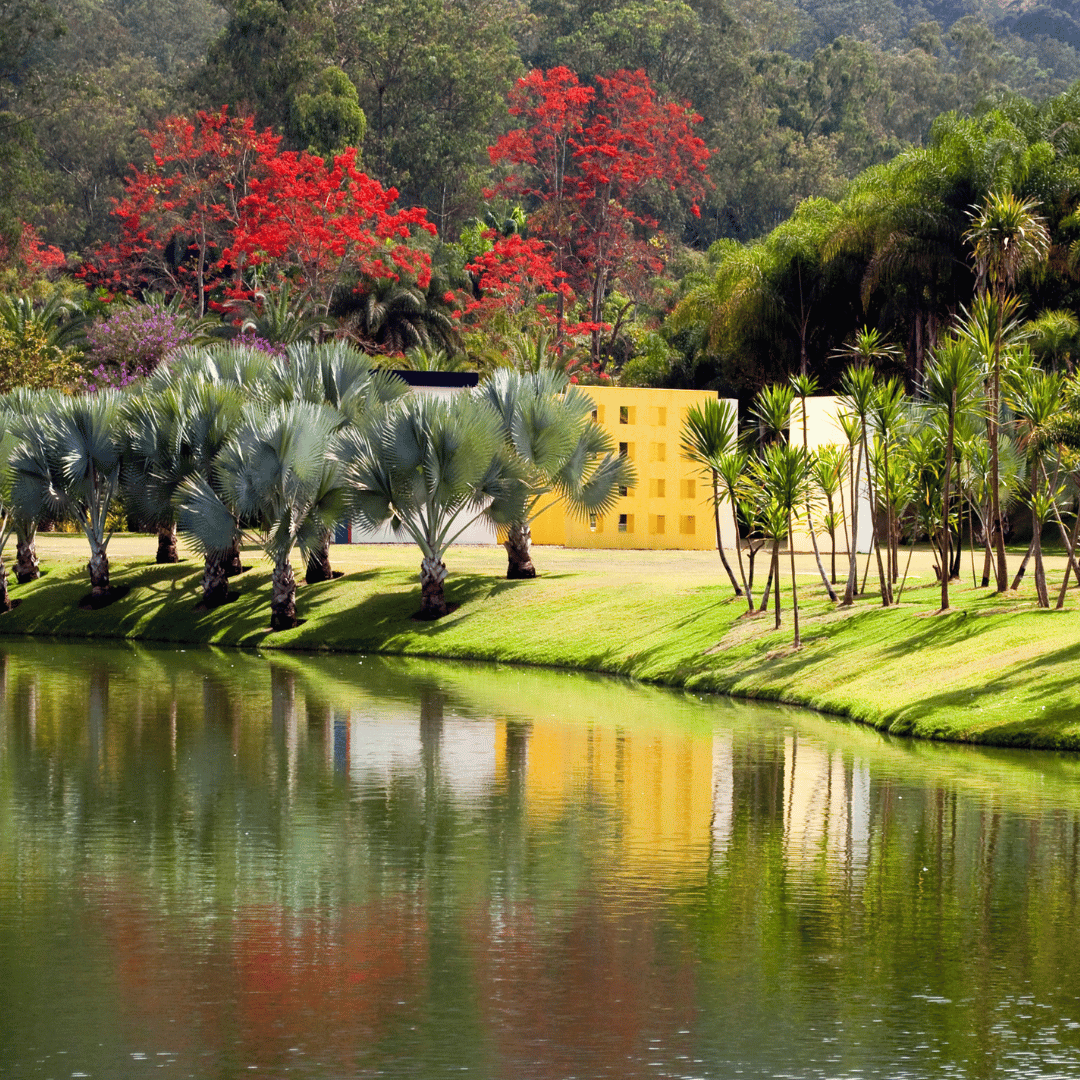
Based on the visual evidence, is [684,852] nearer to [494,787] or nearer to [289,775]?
[494,787]

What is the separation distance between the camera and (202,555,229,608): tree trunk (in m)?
40.3

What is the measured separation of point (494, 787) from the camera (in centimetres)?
1936

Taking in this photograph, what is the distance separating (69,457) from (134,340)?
16.8 meters

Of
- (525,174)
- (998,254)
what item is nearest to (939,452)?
(998,254)

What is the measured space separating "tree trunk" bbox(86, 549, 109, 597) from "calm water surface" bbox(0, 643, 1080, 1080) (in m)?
17.4

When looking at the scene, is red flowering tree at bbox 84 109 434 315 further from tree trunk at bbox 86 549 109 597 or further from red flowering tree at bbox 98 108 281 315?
tree trunk at bbox 86 549 109 597

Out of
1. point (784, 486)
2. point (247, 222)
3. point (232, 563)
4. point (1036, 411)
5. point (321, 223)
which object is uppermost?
point (247, 222)

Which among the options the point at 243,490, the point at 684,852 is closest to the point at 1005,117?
the point at 243,490

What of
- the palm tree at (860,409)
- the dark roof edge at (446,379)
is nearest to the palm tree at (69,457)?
the dark roof edge at (446,379)

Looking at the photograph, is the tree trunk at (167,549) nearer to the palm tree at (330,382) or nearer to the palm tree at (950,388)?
the palm tree at (330,382)

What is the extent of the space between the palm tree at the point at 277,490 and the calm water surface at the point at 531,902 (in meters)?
12.5

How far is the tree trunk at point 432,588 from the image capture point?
37594 millimetres

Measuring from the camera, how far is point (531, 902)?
13.2 metres

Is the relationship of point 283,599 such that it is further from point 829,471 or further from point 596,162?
point 596,162
